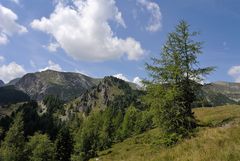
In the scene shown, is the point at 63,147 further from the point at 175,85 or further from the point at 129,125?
the point at 175,85

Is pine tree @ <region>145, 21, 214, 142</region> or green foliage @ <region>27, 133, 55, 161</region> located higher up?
pine tree @ <region>145, 21, 214, 142</region>

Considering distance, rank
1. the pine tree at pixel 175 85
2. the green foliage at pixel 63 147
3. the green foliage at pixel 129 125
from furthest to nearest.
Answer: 1. the green foliage at pixel 129 125
2. the green foliage at pixel 63 147
3. the pine tree at pixel 175 85

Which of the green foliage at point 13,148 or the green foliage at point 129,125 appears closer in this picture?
the green foliage at point 13,148

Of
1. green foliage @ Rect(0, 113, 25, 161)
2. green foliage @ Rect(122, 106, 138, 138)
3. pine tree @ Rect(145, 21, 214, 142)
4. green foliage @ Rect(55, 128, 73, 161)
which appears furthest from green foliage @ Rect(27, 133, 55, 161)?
pine tree @ Rect(145, 21, 214, 142)

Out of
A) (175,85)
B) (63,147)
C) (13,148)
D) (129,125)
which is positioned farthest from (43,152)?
(175,85)

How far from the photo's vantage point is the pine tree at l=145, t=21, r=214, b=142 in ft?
91.5

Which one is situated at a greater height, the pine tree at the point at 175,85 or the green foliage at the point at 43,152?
the pine tree at the point at 175,85

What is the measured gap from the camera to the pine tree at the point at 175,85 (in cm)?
2789

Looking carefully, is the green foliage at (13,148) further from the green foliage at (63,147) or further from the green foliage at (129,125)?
the green foliage at (129,125)

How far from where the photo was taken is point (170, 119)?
1096 inches

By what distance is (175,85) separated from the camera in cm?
2834

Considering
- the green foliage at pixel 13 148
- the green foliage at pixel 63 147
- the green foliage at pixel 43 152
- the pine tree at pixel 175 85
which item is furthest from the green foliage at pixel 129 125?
the pine tree at pixel 175 85

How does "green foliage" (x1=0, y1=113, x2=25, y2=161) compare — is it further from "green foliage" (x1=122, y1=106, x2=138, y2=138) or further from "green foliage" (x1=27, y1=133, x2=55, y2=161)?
"green foliage" (x1=122, y1=106, x2=138, y2=138)

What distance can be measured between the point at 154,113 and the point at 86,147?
99180 millimetres
